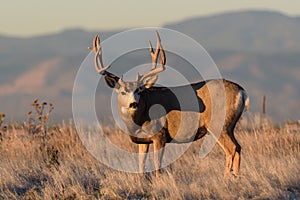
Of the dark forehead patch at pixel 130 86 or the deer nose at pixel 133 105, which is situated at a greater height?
the dark forehead patch at pixel 130 86

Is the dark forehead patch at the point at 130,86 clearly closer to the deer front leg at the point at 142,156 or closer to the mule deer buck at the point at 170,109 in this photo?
the mule deer buck at the point at 170,109

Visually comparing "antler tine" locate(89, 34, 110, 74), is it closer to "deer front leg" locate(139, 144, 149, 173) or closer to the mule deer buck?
the mule deer buck

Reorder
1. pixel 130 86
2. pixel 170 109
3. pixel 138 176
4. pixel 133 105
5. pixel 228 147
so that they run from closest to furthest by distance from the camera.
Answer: pixel 133 105 → pixel 130 86 → pixel 138 176 → pixel 228 147 → pixel 170 109

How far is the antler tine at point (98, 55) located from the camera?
12538mm

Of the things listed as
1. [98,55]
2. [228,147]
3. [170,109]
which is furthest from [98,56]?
[228,147]

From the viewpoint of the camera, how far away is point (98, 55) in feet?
41.8

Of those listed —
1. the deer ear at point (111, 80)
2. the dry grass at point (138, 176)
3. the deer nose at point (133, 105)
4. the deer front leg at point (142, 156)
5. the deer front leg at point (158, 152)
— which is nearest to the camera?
the dry grass at point (138, 176)

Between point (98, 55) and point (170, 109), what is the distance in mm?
1612

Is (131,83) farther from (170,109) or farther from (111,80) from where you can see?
(170,109)

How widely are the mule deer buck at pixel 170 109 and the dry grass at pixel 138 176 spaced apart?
0.50 m

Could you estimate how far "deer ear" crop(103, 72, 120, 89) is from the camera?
12.5 m

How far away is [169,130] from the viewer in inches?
509

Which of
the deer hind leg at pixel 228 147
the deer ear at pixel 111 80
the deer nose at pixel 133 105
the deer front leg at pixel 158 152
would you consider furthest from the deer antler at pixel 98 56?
the deer hind leg at pixel 228 147

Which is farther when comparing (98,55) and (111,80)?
(98,55)
